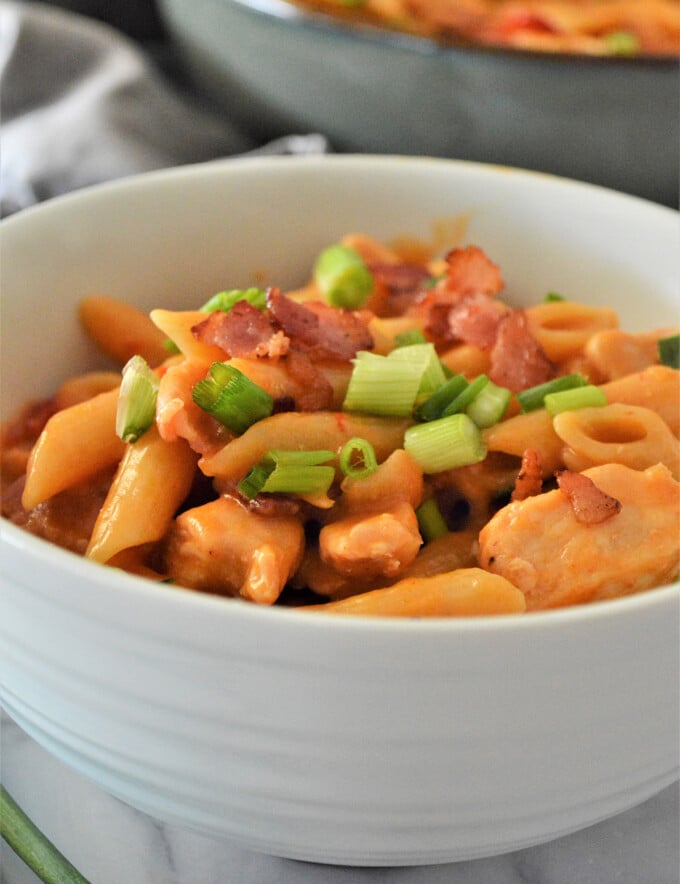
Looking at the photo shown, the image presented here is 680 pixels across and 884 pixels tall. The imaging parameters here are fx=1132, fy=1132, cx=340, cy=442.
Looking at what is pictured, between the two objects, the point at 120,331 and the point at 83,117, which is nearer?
the point at 120,331

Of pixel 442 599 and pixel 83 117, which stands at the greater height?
pixel 442 599

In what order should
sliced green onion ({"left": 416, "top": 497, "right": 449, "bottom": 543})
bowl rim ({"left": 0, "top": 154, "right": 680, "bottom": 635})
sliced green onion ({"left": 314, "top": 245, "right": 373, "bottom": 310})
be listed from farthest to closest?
1. sliced green onion ({"left": 314, "top": 245, "right": 373, "bottom": 310})
2. sliced green onion ({"left": 416, "top": 497, "right": 449, "bottom": 543})
3. bowl rim ({"left": 0, "top": 154, "right": 680, "bottom": 635})

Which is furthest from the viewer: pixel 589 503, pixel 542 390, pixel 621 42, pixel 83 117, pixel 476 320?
pixel 621 42

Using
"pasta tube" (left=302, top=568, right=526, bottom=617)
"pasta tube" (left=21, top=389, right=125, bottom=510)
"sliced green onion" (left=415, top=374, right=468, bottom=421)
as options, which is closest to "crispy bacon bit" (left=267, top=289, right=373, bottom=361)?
"sliced green onion" (left=415, top=374, right=468, bottom=421)

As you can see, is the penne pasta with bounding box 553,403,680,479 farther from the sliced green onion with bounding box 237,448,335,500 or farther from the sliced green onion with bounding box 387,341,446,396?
the sliced green onion with bounding box 237,448,335,500

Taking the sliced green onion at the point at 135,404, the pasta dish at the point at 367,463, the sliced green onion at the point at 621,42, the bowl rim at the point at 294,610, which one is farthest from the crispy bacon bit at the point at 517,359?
the sliced green onion at the point at 621,42

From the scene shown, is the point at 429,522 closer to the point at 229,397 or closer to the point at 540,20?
the point at 229,397

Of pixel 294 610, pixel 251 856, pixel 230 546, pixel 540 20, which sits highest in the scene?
pixel 294 610

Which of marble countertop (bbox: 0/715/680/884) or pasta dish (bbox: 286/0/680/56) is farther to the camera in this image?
pasta dish (bbox: 286/0/680/56)

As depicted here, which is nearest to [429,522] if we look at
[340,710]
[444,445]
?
[444,445]
